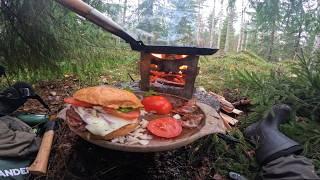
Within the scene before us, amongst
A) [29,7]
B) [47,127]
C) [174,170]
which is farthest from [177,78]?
[29,7]

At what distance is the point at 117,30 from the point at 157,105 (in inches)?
41.6

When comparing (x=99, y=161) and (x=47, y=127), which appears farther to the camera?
(x=99, y=161)

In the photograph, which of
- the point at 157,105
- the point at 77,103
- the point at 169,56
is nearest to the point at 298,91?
the point at 169,56

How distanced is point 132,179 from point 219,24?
44004 millimetres

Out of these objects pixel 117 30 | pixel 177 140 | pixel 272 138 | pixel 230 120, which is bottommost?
pixel 230 120

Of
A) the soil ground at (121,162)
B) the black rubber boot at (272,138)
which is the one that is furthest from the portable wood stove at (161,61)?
the black rubber boot at (272,138)

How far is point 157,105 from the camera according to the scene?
2.70 metres

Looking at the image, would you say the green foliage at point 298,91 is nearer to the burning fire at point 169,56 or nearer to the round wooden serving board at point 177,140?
the burning fire at point 169,56

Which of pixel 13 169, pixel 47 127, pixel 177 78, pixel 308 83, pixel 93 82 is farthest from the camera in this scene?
pixel 93 82

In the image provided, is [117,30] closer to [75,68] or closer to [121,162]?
[121,162]

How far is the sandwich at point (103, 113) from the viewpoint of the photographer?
2158 mm

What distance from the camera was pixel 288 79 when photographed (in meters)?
3.88

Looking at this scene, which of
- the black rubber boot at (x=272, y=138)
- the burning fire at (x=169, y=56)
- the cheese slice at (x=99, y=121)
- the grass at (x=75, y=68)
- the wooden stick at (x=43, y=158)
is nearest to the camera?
the cheese slice at (x=99, y=121)

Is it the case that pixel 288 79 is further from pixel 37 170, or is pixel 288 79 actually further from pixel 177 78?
pixel 37 170
